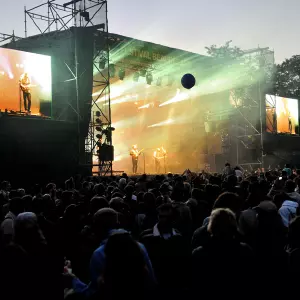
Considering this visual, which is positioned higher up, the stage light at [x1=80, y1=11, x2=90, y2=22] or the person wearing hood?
the stage light at [x1=80, y1=11, x2=90, y2=22]

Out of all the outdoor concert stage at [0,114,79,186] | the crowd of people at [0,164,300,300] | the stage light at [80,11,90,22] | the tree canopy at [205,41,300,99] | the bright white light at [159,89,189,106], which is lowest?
the crowd of people at [0,164,300,300]

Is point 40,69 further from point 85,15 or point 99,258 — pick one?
point 99,258

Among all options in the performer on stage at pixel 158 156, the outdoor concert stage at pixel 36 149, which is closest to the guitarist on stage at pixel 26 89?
the outdoor concert stage at pixel 36 149

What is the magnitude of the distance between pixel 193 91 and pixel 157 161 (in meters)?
4.93

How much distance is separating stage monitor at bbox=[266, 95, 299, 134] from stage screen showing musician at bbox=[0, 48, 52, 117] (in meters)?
13.6

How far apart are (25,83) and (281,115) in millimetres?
15953

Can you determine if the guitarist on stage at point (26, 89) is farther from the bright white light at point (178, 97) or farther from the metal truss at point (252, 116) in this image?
the bright white light at point (178, 97)

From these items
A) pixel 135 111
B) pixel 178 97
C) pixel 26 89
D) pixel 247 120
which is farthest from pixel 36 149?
pixel 135 111

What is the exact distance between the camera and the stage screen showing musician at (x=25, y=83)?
53.0 feet

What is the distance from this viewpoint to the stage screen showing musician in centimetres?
1616

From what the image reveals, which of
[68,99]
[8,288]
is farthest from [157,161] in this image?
[8,288]

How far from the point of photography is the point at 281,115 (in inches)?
1049

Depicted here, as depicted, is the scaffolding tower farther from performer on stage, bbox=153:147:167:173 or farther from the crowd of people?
the crowd of people

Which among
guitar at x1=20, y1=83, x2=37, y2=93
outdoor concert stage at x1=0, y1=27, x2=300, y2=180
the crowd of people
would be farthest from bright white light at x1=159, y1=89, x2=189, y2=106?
the crowd of people
